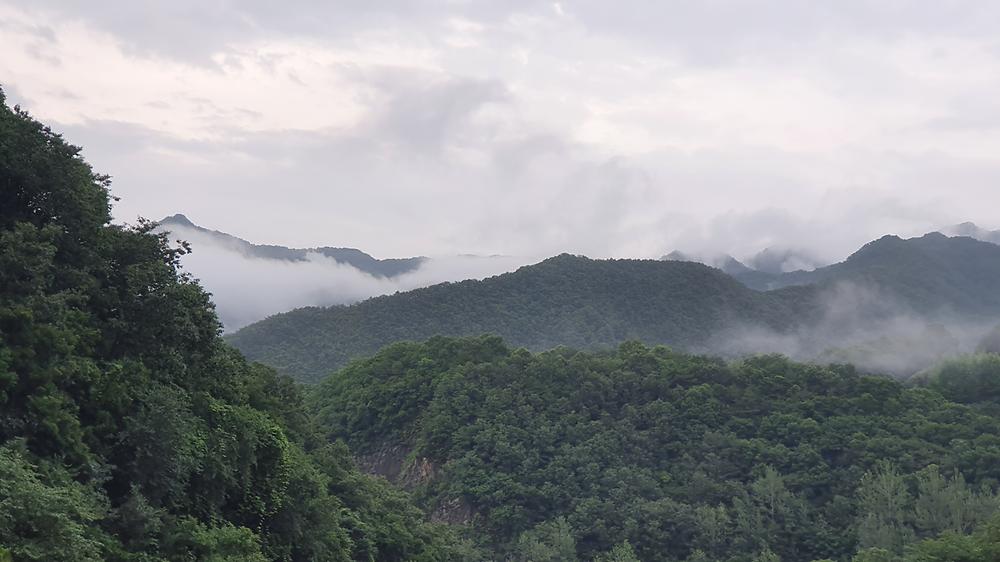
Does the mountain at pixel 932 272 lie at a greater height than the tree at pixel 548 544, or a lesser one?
greater

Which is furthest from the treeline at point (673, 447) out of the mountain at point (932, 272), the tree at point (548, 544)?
the mountain at point (932, 272)

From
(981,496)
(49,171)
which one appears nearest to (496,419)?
(981,496)

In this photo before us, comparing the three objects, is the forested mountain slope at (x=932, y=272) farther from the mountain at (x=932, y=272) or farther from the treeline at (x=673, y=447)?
the treeline at (x=673, y=447)

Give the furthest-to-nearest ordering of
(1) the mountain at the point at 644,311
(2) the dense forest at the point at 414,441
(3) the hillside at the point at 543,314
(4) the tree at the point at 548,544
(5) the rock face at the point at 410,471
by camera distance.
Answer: (1) the mountain at the point at 644,311 → (3) the hillside at the point at 543,314 → (5) the rock face at the point at 410,471 → (4) the tree at the point at 548,544 → (2) the dense forest at the point at 414,441

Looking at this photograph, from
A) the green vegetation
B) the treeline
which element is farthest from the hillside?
the green vegetation

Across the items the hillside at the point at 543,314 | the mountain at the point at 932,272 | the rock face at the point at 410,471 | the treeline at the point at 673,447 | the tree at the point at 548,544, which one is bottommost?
the tree at the point at 548,544

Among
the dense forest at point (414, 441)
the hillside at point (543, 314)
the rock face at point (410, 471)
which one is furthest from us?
the hillside at point (543, 314)

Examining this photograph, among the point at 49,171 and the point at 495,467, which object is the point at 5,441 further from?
the point at 495,467

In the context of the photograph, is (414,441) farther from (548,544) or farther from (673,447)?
(673,447)

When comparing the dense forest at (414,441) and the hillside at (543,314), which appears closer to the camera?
the dense forest at (414,441)
